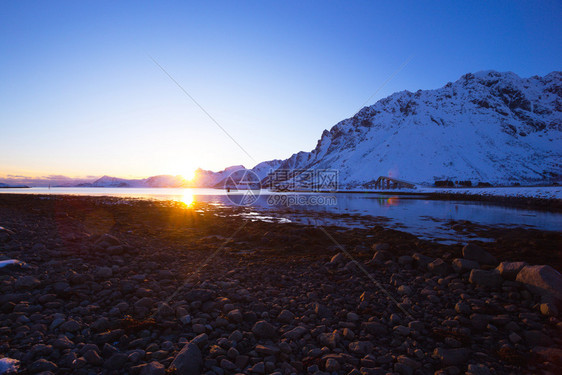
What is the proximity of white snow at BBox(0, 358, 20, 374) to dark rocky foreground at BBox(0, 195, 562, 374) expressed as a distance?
102 millimetres

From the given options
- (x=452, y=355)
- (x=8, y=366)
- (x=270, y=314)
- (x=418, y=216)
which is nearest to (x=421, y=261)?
(x=452, y=355)

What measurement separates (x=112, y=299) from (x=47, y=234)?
1046cm

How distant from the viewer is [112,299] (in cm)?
646

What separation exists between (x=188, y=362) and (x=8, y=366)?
2.39 metres

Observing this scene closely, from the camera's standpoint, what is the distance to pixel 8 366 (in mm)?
3607

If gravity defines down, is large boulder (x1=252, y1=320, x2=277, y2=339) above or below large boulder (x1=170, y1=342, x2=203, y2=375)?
below

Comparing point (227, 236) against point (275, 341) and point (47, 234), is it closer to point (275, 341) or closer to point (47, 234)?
point (47, 234)

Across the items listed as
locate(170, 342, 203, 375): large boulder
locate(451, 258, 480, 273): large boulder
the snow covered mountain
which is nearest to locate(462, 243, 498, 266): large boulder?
locate(451, 258, 480, 273): large boulder

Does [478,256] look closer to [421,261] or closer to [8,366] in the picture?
[421,261]

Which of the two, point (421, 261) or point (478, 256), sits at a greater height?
point (478, 256)

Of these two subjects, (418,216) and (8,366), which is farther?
(418,216)

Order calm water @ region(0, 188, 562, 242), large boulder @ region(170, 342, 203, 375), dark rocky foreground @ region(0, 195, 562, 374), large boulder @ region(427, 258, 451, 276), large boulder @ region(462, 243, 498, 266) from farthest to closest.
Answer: calm water @ region(0, 188, 562, 242) → large boulder @ region(462, 243, 498, 266) → large boulder @ region(427, 258, 451, 276) → dark rocky foreground @ region(0, 195, 562, 374) → large boulder @ region(170, 342, 203, 375)

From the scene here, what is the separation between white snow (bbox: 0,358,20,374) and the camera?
356 centimetres

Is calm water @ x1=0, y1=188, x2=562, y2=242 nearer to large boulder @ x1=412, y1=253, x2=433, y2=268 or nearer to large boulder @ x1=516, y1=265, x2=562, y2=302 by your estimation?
large boulder @ x1=412, y1=253, x2=433, y2=268
